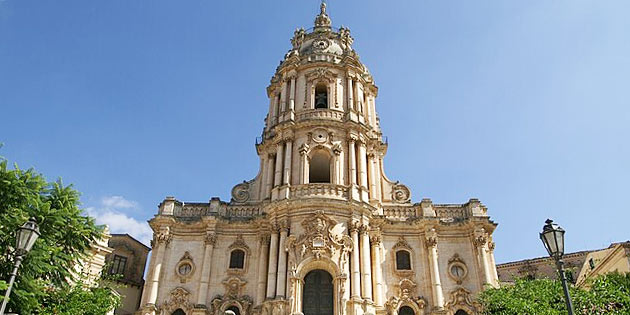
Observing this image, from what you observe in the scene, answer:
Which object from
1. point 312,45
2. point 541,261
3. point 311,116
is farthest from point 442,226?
point 541,261

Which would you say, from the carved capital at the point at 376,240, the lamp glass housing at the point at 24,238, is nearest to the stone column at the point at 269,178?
the carved capital at the point at 376,240

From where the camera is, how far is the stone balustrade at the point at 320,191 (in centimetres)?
2836

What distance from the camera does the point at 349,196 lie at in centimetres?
2862

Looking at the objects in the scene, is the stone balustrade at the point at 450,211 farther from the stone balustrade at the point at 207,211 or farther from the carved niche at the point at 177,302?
the carved niche at the point at 177,302

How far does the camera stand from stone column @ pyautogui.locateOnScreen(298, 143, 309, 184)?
29.5m

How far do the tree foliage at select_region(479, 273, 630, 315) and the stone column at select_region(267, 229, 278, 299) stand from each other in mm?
11394

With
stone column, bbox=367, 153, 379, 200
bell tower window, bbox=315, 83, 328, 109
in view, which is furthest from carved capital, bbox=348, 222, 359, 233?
bell tower window, bbox=315, 83, 328, 109

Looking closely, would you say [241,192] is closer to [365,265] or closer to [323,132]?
[323,132]

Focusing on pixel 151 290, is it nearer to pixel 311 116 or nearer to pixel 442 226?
pixel 311 116

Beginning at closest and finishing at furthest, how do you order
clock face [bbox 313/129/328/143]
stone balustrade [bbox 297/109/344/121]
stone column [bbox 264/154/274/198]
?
stone column [bbox 264/154/274/198], clock face [bbox 313/129/328/143], stone balustrade [bbox 297/109/344/121]

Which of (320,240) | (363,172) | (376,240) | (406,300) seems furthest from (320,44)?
(406,300)

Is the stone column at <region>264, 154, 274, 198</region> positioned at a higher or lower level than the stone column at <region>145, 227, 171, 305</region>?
higher

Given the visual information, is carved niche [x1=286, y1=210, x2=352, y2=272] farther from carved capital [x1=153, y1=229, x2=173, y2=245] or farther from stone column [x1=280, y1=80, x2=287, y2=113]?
stone column [x1=280, y1=80, x2=287, y2=113]

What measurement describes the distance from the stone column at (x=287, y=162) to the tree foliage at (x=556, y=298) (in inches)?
534
